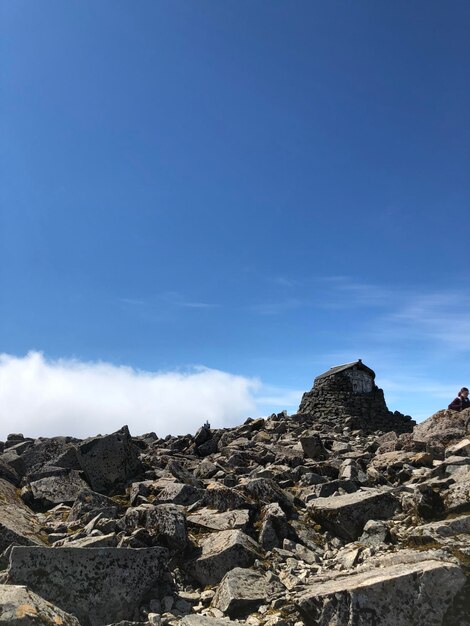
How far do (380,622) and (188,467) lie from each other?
9085 mm

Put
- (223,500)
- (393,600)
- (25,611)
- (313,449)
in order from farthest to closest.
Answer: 1. (313,449)
2. (223,500)
3. (393,600)
4. (25,611)

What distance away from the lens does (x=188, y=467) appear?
13461 millimetres

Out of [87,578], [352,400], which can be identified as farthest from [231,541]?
[352,400]

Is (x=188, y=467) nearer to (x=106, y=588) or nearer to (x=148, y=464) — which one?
(x=148, y=464)

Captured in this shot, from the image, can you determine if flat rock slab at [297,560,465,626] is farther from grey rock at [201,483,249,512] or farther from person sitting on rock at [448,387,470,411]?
person sitting on rock at [448,387,470,411]

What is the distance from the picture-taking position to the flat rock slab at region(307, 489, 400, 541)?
311 inches

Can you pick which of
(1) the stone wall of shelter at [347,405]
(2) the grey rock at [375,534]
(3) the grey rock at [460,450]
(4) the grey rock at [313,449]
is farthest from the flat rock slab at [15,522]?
(1) the stone wall of shelter at [347,405]

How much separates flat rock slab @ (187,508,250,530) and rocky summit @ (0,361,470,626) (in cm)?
3

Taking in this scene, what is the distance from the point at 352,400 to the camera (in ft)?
103

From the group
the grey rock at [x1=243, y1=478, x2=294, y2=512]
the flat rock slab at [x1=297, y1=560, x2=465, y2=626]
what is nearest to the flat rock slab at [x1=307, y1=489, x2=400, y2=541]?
the grey rock at [x1=243, y1=478, x2=294, y2=512]

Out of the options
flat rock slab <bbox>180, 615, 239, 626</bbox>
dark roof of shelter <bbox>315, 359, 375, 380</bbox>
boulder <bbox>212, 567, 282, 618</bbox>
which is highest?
dark roof of shelter <bbox>315, 359, 375, 380</bbox>

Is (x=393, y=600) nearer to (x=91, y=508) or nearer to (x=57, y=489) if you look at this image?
(x=91, y=508)

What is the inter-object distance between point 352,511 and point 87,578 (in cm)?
441

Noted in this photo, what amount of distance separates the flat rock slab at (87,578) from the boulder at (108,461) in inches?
A: 227
